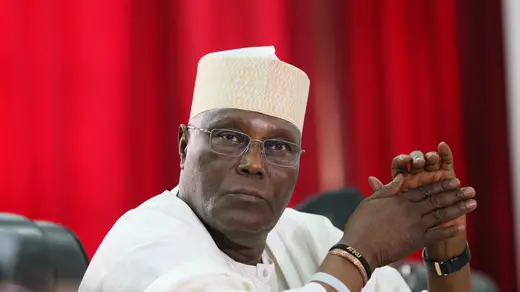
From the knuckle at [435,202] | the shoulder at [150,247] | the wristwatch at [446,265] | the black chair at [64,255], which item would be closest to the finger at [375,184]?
the knuckle at [435,202]

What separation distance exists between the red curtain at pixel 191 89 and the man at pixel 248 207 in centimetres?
111

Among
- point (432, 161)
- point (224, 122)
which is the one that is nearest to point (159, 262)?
point (224, 122)

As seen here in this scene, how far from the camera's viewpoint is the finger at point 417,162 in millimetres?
1287

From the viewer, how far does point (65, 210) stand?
7.88ft

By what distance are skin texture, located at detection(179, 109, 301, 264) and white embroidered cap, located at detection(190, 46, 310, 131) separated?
0.02 metres

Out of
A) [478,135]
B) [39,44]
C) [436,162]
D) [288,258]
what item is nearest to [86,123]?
[39,44]

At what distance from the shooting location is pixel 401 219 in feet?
4.15

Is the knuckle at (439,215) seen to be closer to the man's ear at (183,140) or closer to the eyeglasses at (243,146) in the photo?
the eyeglasses at (243,146)

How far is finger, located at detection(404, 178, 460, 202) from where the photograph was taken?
1.30 meters

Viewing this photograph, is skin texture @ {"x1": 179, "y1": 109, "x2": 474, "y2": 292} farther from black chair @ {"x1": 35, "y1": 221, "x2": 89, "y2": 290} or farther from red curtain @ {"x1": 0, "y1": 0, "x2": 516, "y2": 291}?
red curtain @ {"x1": 0, "y1": 0, "x2": 516, "y2": 291}

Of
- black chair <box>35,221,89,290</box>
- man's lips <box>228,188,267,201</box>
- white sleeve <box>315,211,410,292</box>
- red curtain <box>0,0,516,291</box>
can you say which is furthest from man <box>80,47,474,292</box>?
red curtain <box>0,0,516,291</box>

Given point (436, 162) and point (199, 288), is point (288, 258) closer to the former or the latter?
point (436, 162)

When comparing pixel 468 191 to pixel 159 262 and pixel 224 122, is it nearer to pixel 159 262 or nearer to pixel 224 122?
pixel 224 122

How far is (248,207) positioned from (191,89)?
1475mm
